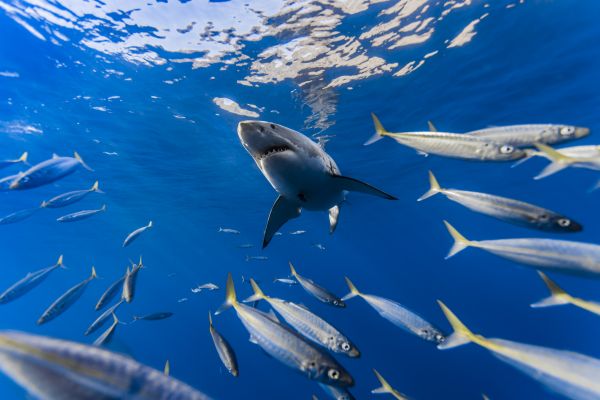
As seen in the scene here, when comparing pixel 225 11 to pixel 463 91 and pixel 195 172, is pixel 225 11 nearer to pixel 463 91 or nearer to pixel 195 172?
pixel 463 91

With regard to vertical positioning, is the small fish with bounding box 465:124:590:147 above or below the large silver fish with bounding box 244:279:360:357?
above

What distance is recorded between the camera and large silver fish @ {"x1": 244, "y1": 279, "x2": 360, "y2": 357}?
3.79 metres

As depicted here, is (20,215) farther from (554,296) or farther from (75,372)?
(554,296)

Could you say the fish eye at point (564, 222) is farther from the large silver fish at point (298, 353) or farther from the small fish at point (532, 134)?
the large silver fish at point (298, 353)

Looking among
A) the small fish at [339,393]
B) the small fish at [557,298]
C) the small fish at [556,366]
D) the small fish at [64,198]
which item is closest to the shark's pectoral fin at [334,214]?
the small fish at [339,393]

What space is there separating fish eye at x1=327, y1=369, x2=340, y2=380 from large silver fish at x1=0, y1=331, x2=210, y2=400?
214 cm

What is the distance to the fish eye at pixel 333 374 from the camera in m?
3.13

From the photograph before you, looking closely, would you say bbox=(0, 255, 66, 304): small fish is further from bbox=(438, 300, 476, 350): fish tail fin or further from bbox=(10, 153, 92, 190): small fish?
bbox=(438, 300, 476, 350): fish tail fin

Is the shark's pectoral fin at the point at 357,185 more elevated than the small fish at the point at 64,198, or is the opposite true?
the small fish at the point at 64,198

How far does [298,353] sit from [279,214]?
2.10 meters

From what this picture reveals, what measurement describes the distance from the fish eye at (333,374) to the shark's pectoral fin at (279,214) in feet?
6.48

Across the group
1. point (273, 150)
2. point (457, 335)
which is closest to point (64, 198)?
point (273, 150)

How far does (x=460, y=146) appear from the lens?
10.7 ft

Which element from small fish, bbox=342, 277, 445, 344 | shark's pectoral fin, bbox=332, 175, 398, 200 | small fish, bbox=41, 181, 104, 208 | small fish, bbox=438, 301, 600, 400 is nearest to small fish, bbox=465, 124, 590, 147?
shark's pectoral fin, bbox=332, 175, 398, 200
